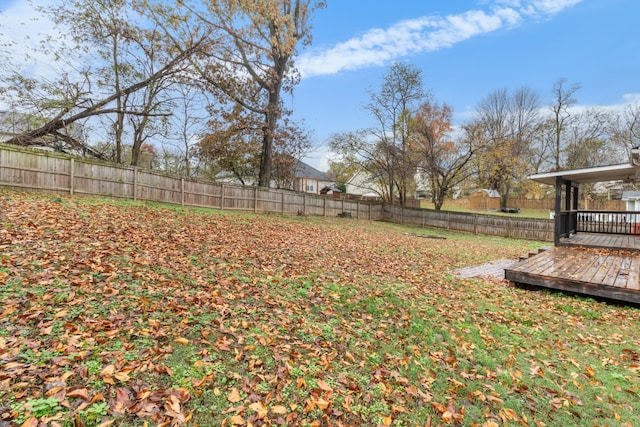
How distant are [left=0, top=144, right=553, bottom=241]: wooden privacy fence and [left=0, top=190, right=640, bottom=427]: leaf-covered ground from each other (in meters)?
4.25

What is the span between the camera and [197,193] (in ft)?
44.8

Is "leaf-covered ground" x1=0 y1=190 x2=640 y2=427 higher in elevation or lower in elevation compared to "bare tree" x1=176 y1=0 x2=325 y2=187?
lower

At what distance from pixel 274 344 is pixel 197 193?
1198 cm

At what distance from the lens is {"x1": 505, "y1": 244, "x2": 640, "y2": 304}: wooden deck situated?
529 cm

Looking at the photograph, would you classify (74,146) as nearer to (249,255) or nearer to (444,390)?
(249,255)

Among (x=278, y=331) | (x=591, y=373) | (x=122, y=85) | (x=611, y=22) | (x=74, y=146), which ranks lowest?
(x=591, y=373)

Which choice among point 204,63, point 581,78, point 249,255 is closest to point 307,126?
point 204,63

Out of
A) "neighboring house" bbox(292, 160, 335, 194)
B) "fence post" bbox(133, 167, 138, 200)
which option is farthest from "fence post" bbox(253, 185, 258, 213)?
"neighboring house" bbox(292, 160, 335, 194)

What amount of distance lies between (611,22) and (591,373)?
20.6 meters

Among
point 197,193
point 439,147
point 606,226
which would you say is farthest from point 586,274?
point 439,147

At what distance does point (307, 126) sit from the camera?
70.5 feet

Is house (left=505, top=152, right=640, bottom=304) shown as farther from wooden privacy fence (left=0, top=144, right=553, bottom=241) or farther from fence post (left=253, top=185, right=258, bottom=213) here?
fence post (left=253, top=185, right=258, bottom=213)

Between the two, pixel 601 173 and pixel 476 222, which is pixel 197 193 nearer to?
pixel 601 173

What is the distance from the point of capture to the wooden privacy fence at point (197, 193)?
9.12 metres
